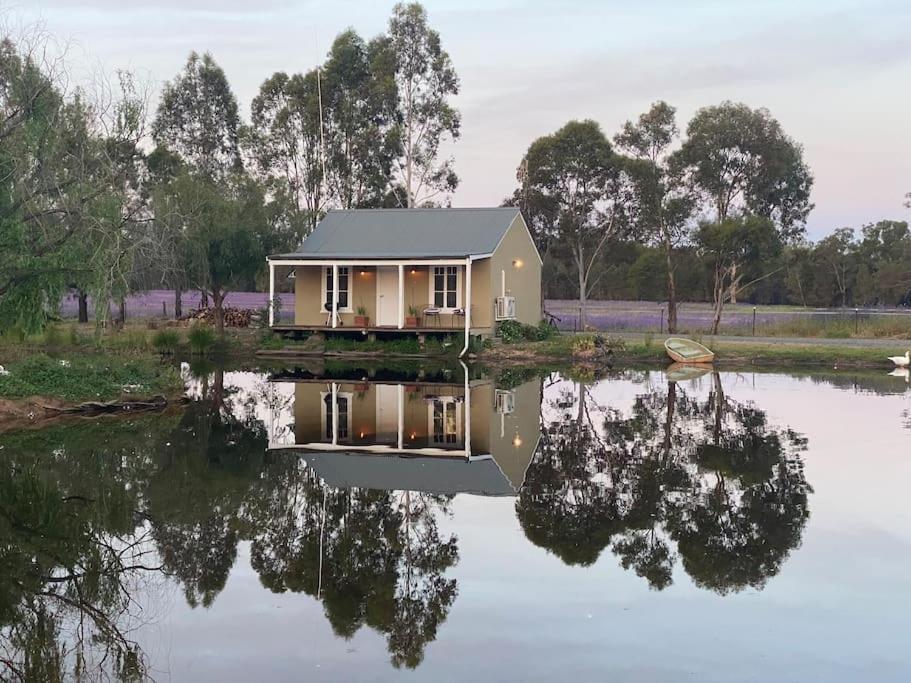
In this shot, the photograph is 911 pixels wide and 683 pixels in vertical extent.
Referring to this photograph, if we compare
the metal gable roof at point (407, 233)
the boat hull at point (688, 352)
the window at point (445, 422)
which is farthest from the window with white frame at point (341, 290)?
the window at point (445, 422)

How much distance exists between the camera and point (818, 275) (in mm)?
69312

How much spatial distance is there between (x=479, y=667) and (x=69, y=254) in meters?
15.0

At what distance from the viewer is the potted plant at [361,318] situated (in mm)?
33969

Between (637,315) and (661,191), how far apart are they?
8285 millimetres

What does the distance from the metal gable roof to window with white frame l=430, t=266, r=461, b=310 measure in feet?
2.65

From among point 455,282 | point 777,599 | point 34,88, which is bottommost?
point 777,599

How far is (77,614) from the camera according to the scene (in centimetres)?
737

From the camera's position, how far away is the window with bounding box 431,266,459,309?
34.4 meters

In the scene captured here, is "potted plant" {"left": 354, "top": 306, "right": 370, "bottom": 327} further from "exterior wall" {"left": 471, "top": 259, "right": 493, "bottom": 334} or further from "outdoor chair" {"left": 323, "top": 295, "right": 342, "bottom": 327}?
"exterior wall" {"left": 471, "top": 259, "right": 493, "bottom": 334}

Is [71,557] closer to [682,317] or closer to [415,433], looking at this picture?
[415,433]

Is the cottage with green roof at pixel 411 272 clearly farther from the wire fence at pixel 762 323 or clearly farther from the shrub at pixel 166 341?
the wire fence at pixel 762 323

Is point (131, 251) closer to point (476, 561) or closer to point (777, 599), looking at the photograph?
point (476, 561)

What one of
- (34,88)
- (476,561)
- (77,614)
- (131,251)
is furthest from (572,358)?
(77,614)

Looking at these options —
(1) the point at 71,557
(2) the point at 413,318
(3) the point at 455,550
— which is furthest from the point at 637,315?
(1) the point at 71,557
